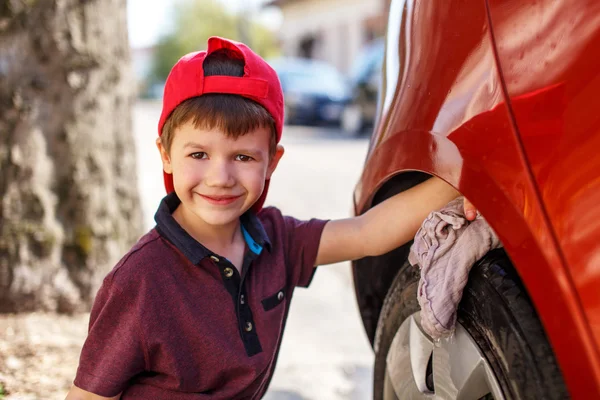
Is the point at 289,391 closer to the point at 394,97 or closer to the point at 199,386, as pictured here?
the point at 199,386

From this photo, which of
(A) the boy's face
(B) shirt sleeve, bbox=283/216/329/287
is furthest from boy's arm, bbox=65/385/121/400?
(B) shirt sleeve, bbox=283/216/329/287

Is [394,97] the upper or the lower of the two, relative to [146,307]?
upper

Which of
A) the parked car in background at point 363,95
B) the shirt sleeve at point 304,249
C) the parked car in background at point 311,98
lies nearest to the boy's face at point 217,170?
the shirt sleeve at point 304,249

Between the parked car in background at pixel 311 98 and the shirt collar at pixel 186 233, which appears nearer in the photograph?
the shirt collar at pixel 186 233

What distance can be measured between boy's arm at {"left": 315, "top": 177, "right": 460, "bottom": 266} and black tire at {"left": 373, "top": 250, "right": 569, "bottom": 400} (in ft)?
1.10

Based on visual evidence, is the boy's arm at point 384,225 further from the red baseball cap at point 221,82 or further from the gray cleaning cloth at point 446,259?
the red baseball cap at point 221,82

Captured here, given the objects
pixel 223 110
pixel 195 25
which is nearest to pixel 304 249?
pixel 223 110

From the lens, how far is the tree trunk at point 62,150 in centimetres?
308

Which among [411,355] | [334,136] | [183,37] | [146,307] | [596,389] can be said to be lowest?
[596,389]

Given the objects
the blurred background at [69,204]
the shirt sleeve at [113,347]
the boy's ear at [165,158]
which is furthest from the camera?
the blurred background at [69,204]

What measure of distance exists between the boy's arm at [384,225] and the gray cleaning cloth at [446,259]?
0.44 feet

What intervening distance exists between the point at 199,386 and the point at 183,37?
45.0 meters

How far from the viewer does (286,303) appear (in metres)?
2.06

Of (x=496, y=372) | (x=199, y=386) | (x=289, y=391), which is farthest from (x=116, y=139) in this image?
(x=496, y=372)
